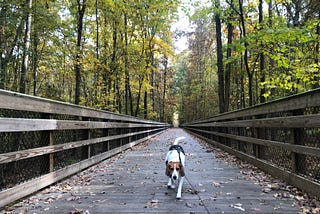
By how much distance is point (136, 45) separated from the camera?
18172 mm

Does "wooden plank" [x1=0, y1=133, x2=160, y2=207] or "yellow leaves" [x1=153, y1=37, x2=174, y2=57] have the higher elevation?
"yellow leaves" [x1=153, y1=37, x2=174, y2=57]

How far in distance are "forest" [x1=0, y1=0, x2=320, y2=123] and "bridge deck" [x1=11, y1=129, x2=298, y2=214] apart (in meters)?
4.00

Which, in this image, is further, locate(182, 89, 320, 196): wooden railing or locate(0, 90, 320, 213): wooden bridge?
locate(182, 89, 320, 196): wooden railing

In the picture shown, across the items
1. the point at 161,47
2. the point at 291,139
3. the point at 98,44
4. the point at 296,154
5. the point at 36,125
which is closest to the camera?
the point at 36,125

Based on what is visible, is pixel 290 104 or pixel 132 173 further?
pixel 132 173

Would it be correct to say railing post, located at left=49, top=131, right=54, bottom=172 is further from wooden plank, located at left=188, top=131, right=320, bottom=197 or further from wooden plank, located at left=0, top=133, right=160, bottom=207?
wooden plank, located at left=188, top=131, right=320, bottom=197

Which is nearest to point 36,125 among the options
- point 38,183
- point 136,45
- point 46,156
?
point 46,156

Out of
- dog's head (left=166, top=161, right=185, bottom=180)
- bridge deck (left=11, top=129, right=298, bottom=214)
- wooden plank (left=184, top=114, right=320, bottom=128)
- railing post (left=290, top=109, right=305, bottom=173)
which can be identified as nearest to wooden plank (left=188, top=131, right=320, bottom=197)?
railing post (left=290, top=109, right=305, bottom=173)

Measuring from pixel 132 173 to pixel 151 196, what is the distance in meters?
1.61

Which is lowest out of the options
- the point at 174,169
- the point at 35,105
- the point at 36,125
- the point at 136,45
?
the point at 174,169

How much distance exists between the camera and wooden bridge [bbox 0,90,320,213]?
2.89 m

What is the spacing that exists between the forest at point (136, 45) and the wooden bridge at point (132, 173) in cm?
328

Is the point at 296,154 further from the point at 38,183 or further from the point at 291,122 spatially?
the point at 38,183

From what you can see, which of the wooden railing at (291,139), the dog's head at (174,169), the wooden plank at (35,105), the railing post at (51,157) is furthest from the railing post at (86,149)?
the wooden railing at (291,139)
